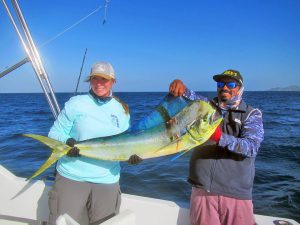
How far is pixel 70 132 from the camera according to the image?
3074 millimetres

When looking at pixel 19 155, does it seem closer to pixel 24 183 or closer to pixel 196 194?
pixel 24 183

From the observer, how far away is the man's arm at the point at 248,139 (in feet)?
8.86

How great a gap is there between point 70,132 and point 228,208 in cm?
158

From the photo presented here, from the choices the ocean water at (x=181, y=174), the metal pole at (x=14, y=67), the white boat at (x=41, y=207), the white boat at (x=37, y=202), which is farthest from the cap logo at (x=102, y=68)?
the ocean water at (x=181, y=174)

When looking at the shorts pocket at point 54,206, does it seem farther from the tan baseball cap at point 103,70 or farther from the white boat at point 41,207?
the tan baseball cap at point 103,70

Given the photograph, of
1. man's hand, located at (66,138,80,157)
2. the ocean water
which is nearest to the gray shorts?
man's hand, located at (66,138,80,157)

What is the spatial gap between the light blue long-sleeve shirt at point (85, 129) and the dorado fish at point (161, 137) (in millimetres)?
196

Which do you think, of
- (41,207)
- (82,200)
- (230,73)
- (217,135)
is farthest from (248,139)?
(41,207)

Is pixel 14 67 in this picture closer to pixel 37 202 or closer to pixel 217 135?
pixel 37 202

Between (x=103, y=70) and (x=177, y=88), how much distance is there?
70 centimetres

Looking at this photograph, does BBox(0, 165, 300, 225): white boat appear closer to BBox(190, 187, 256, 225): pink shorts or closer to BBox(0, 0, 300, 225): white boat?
BBox(0, 0, 300, 225): white boat

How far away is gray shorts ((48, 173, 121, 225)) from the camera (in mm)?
3041

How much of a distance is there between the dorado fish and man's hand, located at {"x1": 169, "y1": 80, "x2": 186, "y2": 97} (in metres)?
0.11

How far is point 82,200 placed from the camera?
121 inches
